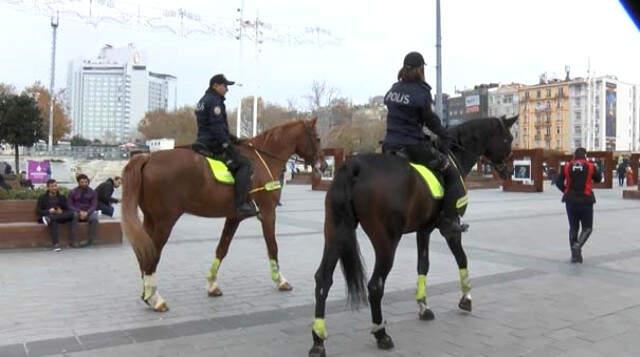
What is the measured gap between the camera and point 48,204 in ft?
36.0

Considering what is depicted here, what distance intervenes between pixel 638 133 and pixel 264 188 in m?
138

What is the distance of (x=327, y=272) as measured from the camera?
503cm

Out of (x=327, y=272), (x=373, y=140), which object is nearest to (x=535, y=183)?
(x=327, y=272)

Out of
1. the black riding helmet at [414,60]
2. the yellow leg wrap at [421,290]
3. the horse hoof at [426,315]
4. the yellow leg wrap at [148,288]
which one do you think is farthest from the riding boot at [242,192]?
the black riding helmet at [414,60]

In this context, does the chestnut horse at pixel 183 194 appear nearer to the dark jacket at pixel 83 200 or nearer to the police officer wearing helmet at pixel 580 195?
the dark jacket at pixel 83 200

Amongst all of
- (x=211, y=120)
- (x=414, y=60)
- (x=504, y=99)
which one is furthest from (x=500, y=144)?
(x=504, y=99)

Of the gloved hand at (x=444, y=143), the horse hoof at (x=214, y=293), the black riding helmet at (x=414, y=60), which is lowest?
the horse hoof at (x=214, y=293)

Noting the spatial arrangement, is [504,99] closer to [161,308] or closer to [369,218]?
[161,308]

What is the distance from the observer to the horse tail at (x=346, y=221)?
5.17 meters

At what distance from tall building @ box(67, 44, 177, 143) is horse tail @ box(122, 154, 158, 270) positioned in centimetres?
7243

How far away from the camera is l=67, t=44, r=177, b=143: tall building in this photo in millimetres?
81450

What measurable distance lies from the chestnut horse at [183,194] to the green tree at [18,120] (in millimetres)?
22448

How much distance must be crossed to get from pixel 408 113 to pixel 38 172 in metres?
24.9

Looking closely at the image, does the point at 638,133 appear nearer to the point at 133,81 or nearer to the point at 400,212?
the point at 133,81
